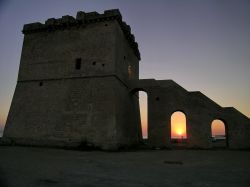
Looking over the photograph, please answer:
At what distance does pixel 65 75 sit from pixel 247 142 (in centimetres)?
1681

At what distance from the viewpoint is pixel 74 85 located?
60.7 ft

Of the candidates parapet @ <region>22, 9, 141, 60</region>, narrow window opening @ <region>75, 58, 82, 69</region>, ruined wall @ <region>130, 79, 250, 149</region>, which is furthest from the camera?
narrow window opening @ <region>75, 58, 82, 69</region>

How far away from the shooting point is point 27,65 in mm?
20609

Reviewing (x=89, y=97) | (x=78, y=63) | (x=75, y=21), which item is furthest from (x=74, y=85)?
(x=75, y=21)

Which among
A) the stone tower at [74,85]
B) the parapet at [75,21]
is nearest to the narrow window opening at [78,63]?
the stone tower at [74,85]

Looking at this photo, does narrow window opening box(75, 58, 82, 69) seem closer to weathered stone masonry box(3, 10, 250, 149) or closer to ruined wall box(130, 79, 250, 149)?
weathered stone masonry box(3, 10, 250, 149)

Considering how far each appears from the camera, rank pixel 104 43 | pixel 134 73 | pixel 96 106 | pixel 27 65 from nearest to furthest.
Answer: pixel 96 106 → pixel 104 43 → pixel 27 65 → pixel 134 73

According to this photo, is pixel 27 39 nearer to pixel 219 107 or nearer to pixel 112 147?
pixel 112 147

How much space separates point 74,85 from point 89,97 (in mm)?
1973

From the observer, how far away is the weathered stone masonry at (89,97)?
1714cm

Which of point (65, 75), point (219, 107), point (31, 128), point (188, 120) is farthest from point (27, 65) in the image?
point (219, 107)

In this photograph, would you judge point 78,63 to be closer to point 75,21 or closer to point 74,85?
point 74,85

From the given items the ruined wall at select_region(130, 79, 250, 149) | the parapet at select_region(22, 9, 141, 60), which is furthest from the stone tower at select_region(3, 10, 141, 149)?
the ruined wall at select_region(130, 79, 250, 149)

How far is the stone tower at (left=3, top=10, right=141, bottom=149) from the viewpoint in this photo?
1695 centimetres
